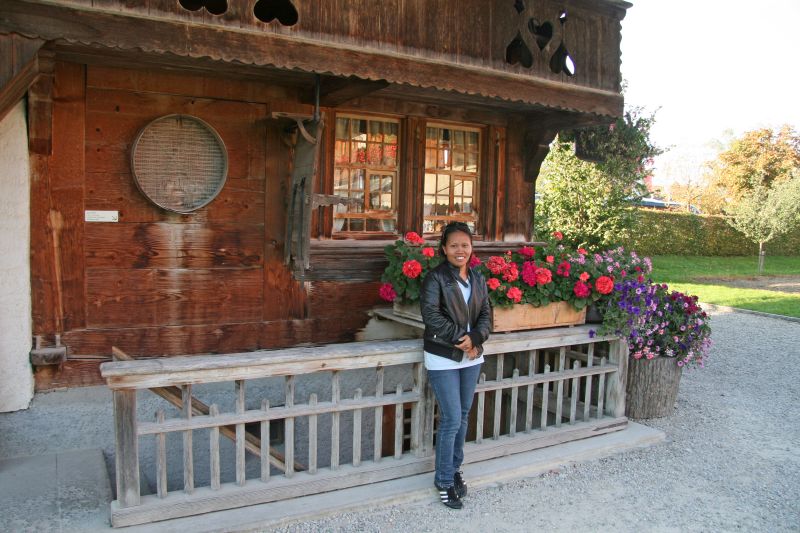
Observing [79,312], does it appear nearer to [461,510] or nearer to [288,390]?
[288,390]

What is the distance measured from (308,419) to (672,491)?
2.47 m

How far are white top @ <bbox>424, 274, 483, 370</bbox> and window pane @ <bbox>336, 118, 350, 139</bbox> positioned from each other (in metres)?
2.81

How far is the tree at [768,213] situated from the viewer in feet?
67.1

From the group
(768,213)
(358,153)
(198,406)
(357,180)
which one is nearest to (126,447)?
(198,406)

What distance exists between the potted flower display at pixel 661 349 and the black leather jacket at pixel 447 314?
199 cm

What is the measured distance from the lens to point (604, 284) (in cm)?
489

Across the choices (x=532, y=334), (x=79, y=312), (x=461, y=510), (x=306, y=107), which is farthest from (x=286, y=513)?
(x=306, y=107)

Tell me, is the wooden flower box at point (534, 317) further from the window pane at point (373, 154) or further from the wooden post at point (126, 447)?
the wooden post at point (126, 447)

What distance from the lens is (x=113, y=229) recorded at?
5117 millimetres

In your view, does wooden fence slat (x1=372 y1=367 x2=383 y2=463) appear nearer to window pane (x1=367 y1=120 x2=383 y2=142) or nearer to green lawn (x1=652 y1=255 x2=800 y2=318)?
window pane (x1=367 y1=120 x2=383 y2=142)

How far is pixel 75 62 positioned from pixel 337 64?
210 centimetres

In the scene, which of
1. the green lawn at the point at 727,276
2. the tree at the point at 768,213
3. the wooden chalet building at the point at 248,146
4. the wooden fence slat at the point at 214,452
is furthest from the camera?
the tree at the point at 768,213

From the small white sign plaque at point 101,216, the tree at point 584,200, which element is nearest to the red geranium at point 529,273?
the small white sign plaque at point 101,216

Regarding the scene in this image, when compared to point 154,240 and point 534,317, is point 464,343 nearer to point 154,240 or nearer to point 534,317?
point 534,317
